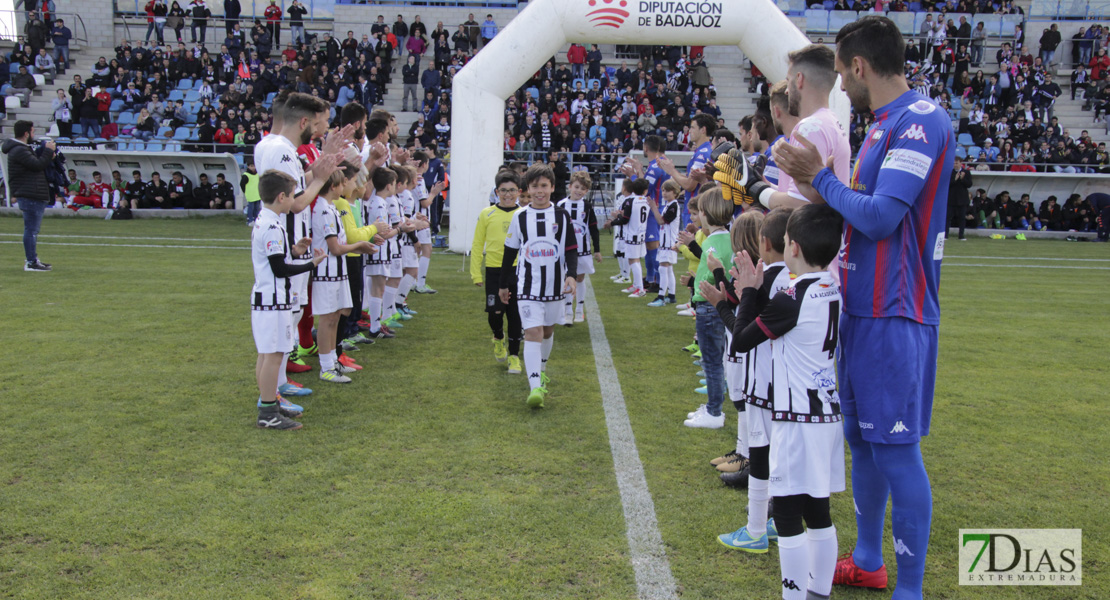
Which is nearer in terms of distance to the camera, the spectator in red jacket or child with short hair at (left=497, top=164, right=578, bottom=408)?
child with short hair at (left=497, top=164, right=578, bottom=408)

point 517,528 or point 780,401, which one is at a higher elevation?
point 780,401

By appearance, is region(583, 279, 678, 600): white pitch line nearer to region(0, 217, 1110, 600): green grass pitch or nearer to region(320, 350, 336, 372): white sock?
region(0, 217, 1110, 600): green grass pitch

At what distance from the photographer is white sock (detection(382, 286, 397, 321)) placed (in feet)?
28.6

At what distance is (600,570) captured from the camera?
3.38 metres

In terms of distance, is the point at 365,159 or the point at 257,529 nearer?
the point at 257,529

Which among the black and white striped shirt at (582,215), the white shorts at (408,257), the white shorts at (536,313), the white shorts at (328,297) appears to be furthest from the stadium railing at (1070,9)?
the white shorts at (328,297)

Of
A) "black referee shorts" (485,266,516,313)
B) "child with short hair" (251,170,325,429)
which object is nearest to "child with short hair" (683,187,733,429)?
"black referee shorts" (485,266,516,313)

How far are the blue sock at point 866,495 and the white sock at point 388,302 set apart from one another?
6.34 meters

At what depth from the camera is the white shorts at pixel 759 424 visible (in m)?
3.55

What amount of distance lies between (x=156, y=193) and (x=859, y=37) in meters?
22.0

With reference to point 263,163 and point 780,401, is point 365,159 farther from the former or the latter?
point 780,401

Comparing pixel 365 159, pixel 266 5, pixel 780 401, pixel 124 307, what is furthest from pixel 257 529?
pixel 266 5

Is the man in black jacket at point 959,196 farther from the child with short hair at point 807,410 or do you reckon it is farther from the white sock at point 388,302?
the child with short hair at point 807,410

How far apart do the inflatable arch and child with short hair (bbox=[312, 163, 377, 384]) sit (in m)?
8.14
